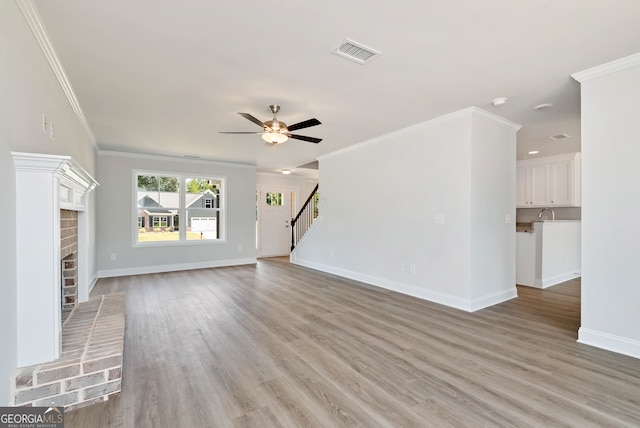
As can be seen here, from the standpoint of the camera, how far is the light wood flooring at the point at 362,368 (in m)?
1.78

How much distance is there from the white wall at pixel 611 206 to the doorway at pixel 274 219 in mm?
7354

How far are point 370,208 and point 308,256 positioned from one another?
239 centimetres

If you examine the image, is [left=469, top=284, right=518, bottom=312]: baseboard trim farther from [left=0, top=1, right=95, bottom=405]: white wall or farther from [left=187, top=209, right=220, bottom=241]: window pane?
[left=187, top=209, right=220, bottom=241]: window pane

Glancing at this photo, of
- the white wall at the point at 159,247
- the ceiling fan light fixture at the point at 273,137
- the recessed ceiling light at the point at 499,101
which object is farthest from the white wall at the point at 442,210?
the white wall at the point at 159,247

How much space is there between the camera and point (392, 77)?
2861 mm

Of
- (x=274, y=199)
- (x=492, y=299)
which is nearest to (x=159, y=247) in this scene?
(x=274, y=199)

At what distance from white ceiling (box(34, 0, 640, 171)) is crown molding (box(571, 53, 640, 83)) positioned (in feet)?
0.25

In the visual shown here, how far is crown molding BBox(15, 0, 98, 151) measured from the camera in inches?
73.5

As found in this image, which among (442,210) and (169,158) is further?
(169,158)

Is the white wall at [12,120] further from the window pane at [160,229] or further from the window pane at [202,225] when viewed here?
the window pane at [202,225]

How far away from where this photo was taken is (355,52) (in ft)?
7.98

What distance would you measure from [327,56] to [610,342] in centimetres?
358

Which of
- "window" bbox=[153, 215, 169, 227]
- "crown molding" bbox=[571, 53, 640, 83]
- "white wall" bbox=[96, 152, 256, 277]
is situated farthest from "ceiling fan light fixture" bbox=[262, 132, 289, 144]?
"window" bbox=[153, 215, 169, 227]

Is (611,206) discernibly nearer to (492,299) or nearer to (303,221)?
(492,299)
